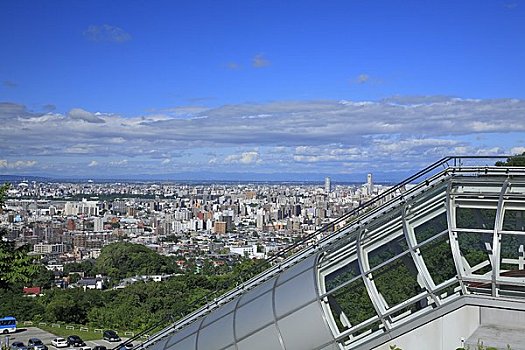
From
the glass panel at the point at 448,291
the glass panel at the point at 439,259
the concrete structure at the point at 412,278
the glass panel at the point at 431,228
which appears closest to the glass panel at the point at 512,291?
the concrete structure at the point at 412,278

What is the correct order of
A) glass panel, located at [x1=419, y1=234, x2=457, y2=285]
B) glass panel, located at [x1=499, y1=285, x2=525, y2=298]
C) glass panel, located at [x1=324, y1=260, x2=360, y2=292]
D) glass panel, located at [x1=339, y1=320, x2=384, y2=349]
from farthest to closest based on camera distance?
glass panel, located at [x1=324, y1=260, x2=360, y2=292], glass panel, located at [x1=339, y1=320, x2=384, y2=349], glass panel, located at [x1=419, y1=234, x2=457, y2=285], glass panel, located at [x1=499, y1=285, x2=525, y2=298]

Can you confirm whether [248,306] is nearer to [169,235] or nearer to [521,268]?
[521,268]

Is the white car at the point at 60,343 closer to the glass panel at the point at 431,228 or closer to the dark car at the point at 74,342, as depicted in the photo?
the dark car at the point at 74,342

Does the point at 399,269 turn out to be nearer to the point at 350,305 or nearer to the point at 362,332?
the point at 350,305

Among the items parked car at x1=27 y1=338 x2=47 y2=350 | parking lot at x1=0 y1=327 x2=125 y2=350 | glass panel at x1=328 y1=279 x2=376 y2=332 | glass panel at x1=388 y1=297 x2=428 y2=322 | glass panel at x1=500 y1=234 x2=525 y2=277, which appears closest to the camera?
glass panel at x1=500 y1=234 x2=525 y2=277

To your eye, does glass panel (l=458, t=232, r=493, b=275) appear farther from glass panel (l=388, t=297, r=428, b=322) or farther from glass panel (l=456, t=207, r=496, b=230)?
glass panel (l=388, t=297, r=428, b=322)

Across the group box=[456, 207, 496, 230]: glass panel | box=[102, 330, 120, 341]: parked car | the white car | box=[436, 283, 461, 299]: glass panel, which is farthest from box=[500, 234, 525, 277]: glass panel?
box=[102, 330, 120, 341]: parked car

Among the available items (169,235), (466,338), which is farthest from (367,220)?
(169,235)
